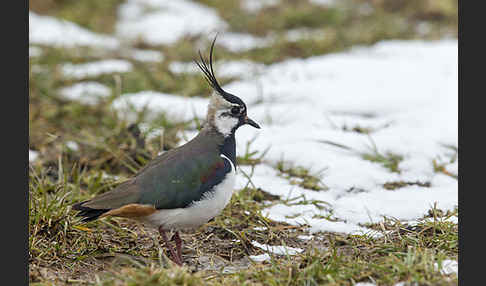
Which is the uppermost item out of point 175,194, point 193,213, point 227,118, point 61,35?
point 61,35

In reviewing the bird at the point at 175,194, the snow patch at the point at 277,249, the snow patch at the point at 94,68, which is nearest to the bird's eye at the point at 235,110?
the bird at the point at 175,194

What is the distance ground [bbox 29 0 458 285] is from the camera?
12.0 ft

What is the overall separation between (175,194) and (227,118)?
695 millimetres

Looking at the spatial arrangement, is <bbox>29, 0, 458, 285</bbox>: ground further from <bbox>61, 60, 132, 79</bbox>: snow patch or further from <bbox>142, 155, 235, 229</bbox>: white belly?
<bbox>142, 155, 235, 229</bbox>: white belly

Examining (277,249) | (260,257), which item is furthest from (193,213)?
(277,249)

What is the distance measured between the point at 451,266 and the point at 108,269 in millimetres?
1887

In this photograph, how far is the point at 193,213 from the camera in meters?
3.75

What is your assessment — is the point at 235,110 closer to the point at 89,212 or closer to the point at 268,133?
the point at 89,212

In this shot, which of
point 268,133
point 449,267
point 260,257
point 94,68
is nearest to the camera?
point 449,267

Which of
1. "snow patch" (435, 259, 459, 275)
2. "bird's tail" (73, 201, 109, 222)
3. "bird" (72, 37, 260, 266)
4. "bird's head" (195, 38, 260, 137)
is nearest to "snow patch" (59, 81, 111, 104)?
"bird's head" (195, 38, 260, 137)

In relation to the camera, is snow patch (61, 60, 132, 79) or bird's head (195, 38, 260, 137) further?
snow patch (61, 60, 132, 79)

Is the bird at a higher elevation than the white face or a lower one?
lower

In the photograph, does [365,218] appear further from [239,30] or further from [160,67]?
[239,30]

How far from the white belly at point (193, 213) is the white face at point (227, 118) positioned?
0.46 m
